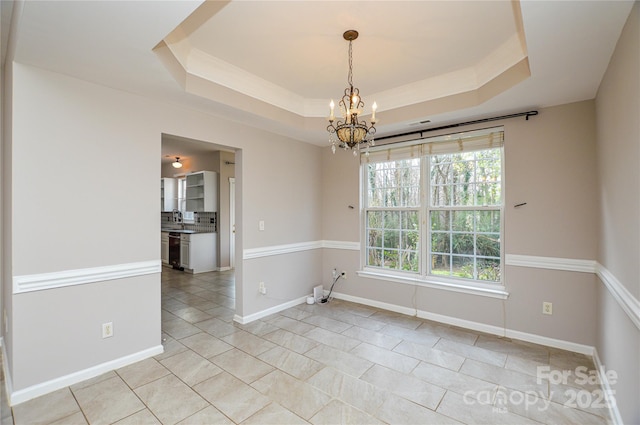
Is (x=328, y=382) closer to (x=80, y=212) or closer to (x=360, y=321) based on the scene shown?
(x=360, y=321)

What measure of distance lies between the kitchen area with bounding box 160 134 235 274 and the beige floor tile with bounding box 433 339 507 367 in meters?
5.08

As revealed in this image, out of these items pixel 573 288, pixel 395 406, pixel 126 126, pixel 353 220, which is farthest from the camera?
pixel 353 220

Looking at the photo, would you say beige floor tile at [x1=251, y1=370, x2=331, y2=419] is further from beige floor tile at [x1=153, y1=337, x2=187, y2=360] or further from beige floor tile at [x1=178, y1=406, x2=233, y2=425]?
beige floor tile at [x1=153, y1=337, x2=187, y2=360]

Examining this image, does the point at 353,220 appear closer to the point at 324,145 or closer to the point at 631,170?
the point at 324,145

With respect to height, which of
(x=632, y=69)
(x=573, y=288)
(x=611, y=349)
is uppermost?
(x=632, y=69)

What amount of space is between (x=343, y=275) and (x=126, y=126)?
3.32m

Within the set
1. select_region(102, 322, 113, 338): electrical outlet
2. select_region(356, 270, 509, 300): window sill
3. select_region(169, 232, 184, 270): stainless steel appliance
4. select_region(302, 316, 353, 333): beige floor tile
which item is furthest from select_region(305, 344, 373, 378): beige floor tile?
select_region(169, 232, 184, 270): stainless steel appliance

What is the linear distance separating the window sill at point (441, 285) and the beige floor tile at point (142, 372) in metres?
2.72

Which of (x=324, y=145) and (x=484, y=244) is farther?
(x=324, y=145)

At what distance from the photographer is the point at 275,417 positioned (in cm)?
199

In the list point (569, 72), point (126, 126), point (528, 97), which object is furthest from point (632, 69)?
point (126, 126)

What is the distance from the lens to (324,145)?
4.70 meters

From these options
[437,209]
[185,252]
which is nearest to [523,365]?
[437,209]

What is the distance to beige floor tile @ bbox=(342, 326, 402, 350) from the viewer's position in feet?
10.1
